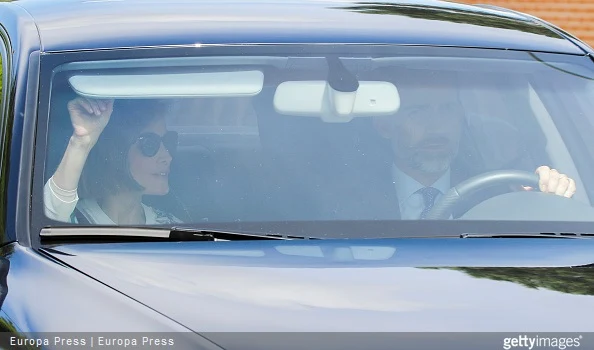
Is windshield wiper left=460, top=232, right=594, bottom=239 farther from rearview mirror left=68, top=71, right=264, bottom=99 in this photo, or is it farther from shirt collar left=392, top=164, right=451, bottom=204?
rearview mirror left=68, top=71, right=264, bottom=99

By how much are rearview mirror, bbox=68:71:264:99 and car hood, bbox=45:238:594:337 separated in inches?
24.9

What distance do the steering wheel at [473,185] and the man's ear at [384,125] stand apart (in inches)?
9.8

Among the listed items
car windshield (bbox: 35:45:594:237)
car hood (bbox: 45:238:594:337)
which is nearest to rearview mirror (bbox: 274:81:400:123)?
car windshield (bbox: 35:45:594:237)

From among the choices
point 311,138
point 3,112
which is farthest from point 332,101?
point 3,112

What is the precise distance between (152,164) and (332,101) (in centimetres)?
57

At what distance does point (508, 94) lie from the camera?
368 cm

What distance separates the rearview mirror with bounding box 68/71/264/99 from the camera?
3277 mm

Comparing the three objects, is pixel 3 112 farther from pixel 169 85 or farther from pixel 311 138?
pixel 311 138

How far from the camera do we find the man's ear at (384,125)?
11.2ft

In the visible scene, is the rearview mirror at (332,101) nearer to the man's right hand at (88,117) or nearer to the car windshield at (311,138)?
the car windshield at (311,138)

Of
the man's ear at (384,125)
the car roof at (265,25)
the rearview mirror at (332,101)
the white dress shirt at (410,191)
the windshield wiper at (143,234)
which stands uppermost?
the car roof at (265,25)

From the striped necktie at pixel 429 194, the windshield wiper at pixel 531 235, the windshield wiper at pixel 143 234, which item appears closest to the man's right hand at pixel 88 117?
the windshield wiper at pixel 143 234

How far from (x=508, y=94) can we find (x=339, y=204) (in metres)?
0.84

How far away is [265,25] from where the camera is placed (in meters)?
3.51
